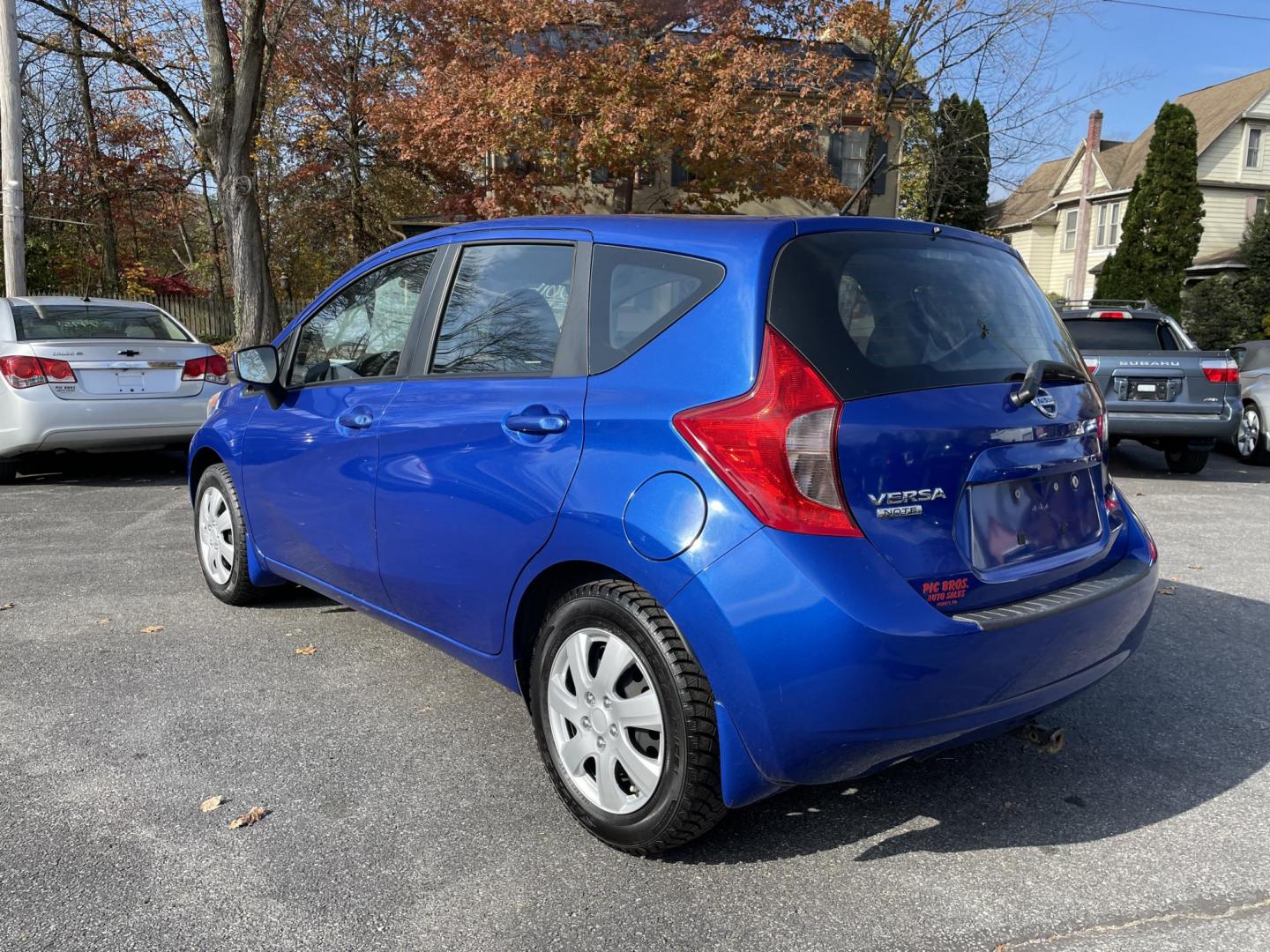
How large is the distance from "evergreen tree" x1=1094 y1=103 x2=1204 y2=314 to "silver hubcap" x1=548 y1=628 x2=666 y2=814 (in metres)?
33.1

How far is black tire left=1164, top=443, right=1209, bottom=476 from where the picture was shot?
33.0 feet

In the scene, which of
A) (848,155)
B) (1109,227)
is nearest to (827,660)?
(848,155)

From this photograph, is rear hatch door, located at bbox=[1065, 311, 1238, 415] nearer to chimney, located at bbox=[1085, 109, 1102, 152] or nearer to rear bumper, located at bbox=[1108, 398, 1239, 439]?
rear bumper, located at bbox=[1108, 398, 1239, 439]

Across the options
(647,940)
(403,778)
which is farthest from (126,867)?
(647,940)

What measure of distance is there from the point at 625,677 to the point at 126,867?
143cm

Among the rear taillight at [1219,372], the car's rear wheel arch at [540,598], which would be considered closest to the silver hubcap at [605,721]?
the car's rear wheel arch at [540,598]

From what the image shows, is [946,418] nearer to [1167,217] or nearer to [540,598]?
[540,598]

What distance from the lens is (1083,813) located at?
122 inches

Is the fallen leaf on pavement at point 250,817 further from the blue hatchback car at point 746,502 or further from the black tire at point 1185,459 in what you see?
the black tire at point 1185,459

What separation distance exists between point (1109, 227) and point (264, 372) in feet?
137

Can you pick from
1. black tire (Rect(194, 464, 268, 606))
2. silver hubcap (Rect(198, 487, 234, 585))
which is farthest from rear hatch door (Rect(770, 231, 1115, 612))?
silver hubcap (Rect(198, 487, 234, 585))

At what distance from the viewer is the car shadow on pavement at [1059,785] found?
294 cm

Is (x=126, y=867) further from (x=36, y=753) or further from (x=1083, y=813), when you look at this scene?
(x=1083, y=813)

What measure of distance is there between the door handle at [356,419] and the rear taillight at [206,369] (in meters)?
5.48
